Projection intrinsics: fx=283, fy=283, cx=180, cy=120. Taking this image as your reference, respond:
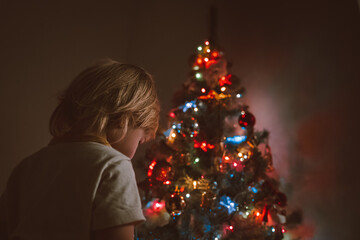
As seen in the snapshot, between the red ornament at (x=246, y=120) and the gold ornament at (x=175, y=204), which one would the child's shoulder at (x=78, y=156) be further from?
the red ornament at (x=246, y=120)

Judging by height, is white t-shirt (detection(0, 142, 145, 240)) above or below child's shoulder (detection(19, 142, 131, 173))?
below

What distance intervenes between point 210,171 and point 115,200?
82 centimetres

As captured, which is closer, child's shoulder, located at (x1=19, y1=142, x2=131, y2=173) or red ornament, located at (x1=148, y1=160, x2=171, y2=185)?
child's shoulder, located at (x1=19, y1=142, x2=131, y2=173)

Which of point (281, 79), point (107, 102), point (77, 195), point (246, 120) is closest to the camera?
point (77, 195)

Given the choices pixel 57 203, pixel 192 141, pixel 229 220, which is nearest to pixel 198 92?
pixel 192 141

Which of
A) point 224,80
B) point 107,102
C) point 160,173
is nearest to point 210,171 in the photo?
point 160,173

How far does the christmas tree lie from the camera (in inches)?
45.9

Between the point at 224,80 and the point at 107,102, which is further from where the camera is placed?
the point at 224,80

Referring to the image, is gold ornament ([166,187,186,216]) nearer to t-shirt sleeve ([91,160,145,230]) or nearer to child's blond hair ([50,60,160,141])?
child's blond hair ([50,60,160,141])

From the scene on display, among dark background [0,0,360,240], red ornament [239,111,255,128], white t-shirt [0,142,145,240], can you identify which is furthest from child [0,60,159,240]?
dark background [0,0,360,240]

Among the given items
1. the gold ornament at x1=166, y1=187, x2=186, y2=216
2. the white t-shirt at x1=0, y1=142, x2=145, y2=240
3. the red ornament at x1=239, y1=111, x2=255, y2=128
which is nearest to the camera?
the white t-shirt at x1=0, y1=142, x2=145, y2=240

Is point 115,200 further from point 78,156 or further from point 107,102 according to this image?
point 107,102

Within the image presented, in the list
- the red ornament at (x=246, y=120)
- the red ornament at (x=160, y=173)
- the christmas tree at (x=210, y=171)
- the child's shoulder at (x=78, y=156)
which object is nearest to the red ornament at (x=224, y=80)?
the christmas tree at (x=210, y=171)

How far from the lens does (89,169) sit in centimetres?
54
